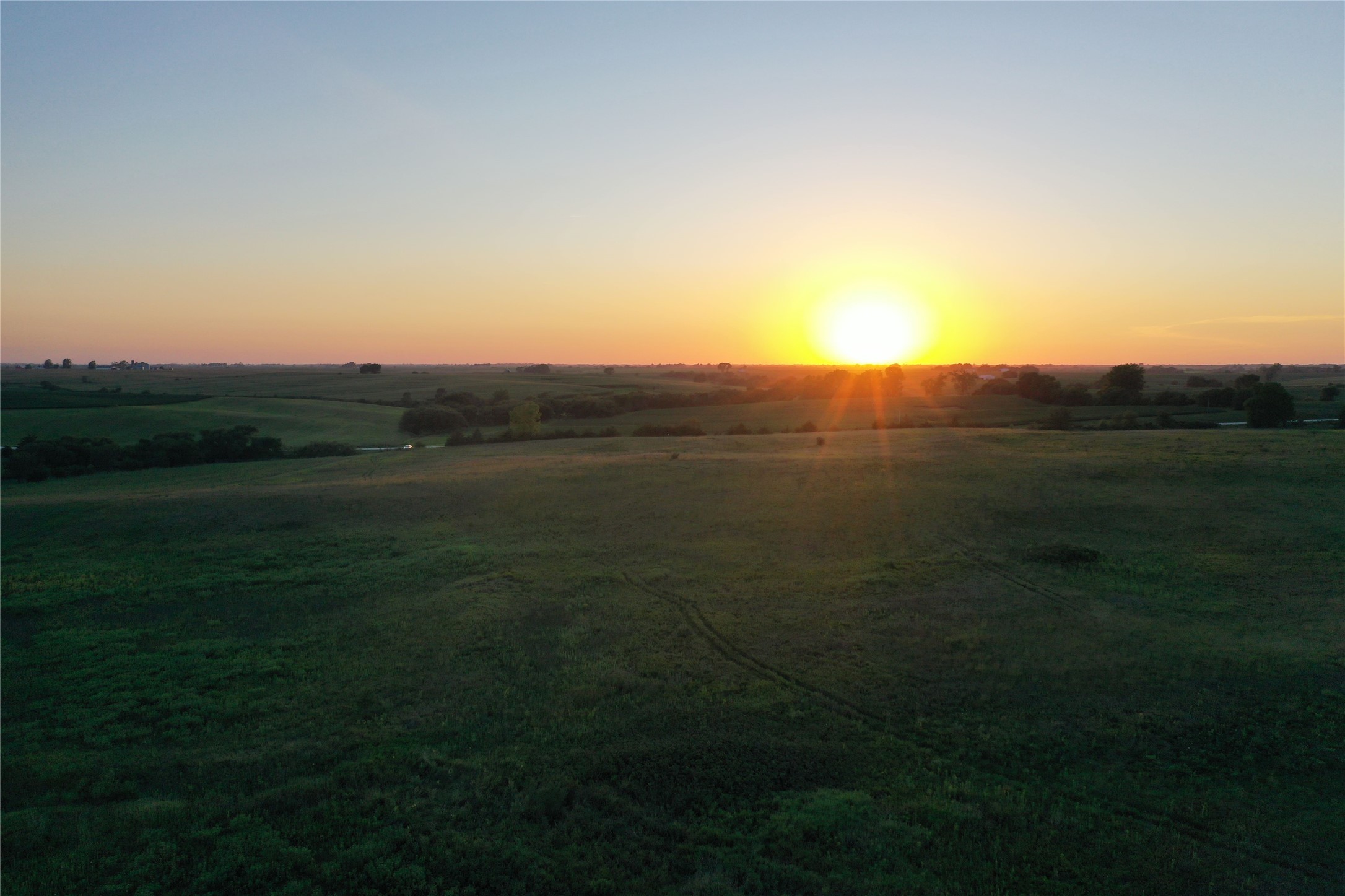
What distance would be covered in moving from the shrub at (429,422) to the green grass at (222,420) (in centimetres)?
187

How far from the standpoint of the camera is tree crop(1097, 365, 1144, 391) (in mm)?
84125

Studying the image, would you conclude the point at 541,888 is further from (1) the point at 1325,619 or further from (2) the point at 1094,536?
(2) the point at 1094,536

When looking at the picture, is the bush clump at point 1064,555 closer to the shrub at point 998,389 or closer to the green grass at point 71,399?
the shrub at point 998,389

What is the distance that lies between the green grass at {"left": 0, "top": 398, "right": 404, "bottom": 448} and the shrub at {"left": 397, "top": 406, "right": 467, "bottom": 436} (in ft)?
6.15

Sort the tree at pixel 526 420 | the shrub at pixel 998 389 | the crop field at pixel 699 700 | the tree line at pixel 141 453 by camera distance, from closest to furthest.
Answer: the crop field at pixel 699 700 → the tree line at pixel 141 453 → the tree at pixel 526 420 → the shrub at pixel 998 389

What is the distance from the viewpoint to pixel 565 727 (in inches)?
509

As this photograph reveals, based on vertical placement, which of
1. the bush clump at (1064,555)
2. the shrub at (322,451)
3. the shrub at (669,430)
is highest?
the shrub at (669,430)

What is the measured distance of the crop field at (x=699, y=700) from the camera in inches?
371

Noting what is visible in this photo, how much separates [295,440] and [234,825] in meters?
69.7

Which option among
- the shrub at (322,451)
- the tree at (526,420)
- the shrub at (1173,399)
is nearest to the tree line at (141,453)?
the shrub at (322,451)

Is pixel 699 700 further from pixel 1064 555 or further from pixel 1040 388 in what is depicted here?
pixel 1040 388

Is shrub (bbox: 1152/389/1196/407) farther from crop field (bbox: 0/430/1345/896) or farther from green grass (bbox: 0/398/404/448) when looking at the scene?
green grass (bbox: 0/398/404/448)

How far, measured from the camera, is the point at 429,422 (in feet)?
278

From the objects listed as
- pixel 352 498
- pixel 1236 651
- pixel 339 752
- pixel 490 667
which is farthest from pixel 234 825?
pixel 352 498
